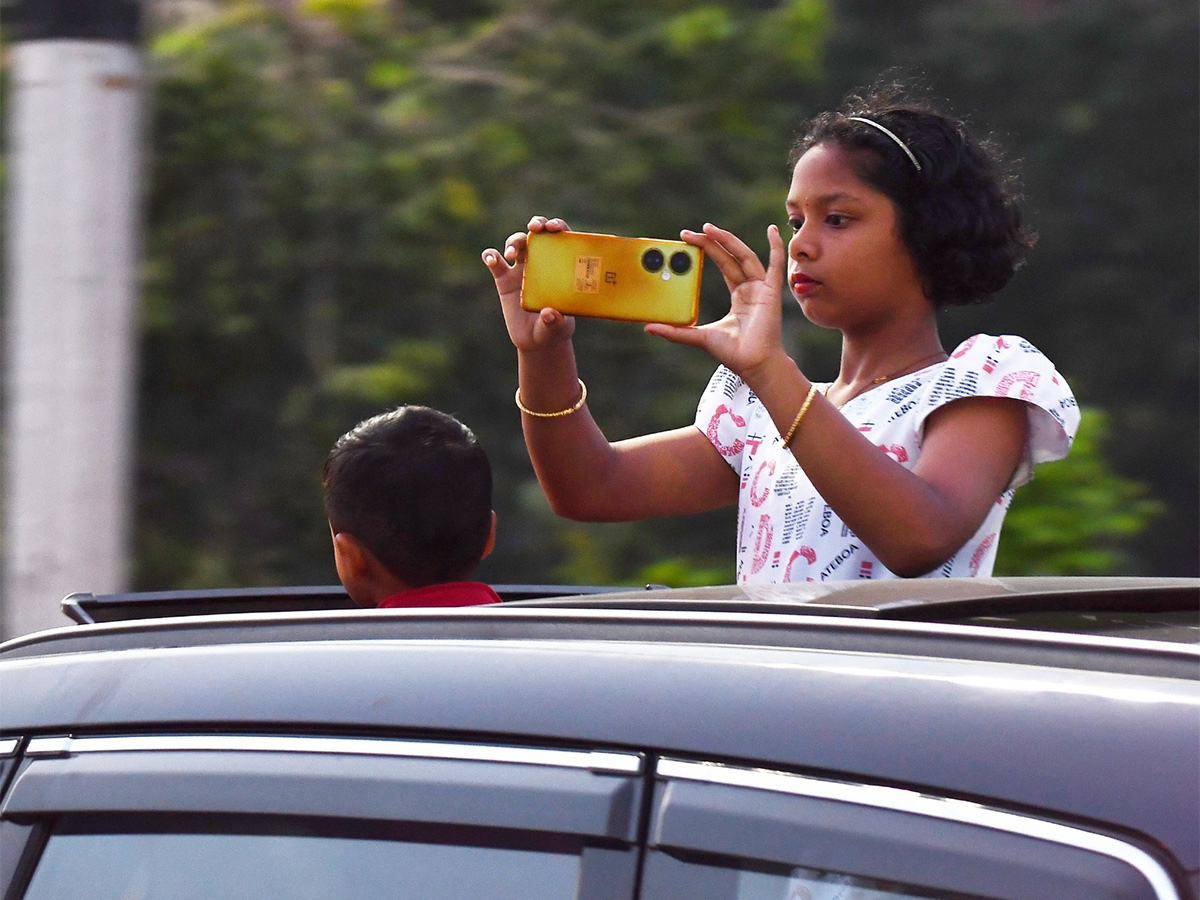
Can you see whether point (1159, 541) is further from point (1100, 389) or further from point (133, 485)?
point (133, 485)

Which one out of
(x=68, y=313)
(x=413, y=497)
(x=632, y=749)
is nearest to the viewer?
(x=632, y=749)

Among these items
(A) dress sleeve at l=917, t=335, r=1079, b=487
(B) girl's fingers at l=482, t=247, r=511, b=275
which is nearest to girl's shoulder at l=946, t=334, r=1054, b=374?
(A) dress sleeve at l=917, t=335, r=1079, b=487

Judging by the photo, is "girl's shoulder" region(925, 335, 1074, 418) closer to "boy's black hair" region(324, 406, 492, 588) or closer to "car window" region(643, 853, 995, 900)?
"boy's black hair" region(324, 406, 492, 588)

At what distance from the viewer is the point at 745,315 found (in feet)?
5.91

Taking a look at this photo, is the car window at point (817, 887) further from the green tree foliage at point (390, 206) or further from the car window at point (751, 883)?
the green tree foliage at point (390, 206)

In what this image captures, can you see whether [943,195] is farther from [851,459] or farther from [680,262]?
[851,459]

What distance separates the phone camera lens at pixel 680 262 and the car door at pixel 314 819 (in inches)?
31.7

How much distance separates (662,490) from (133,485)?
14.1ft

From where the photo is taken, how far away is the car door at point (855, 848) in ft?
3.57

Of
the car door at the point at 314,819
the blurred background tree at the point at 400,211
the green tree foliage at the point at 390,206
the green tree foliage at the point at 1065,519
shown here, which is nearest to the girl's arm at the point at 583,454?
the car door at the point at 314,819

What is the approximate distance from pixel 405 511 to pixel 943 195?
0.75 metres

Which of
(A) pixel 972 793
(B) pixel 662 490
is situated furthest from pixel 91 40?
(A) pixel 972 793

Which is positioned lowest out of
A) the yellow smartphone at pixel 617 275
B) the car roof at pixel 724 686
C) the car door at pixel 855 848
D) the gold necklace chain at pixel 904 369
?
the car door at pixel 855 848

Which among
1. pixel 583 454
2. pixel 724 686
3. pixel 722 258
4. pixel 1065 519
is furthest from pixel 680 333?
pixel 1065 519
